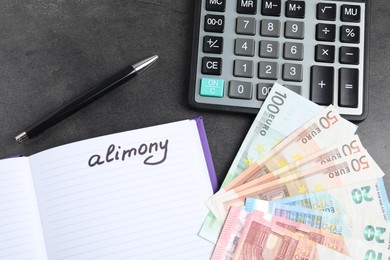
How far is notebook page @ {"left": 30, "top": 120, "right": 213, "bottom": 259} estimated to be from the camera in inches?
20.5

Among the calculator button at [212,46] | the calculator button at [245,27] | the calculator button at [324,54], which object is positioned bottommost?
the calculator button at [324,54]

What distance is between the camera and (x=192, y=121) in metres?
0.55

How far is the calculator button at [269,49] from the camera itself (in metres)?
0.55

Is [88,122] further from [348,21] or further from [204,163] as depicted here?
[348,21]

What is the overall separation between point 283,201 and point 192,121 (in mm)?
129

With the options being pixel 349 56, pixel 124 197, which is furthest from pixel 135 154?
pixel 349 56

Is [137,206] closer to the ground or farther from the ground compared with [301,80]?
closer to the ground

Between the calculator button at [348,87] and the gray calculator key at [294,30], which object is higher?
the gray calculator key at [294,30]

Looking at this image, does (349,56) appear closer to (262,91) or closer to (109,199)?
(262,91)

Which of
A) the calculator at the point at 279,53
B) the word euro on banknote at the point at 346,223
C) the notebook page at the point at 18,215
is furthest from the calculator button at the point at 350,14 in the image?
the notebook page at the point at 18,215

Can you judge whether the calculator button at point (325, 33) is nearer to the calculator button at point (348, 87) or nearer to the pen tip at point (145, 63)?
the calculator button at point (348, 87)

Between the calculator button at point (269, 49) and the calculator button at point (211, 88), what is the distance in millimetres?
56

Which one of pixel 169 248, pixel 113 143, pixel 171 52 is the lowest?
pixel 169 248

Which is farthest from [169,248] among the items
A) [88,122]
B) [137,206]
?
[88,122]
